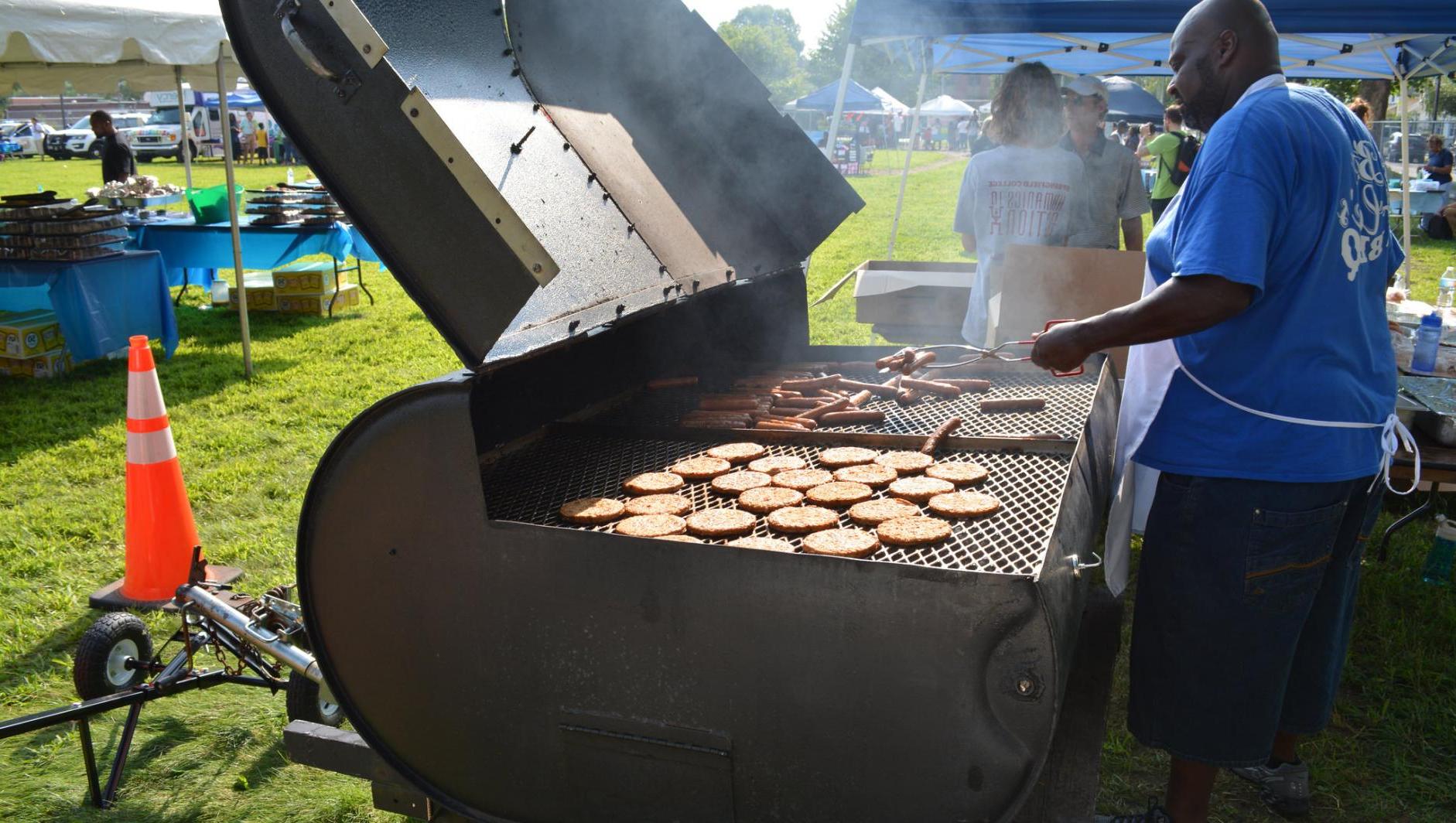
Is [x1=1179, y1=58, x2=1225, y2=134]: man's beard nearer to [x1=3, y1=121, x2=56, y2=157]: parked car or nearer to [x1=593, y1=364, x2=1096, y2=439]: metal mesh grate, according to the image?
[x1=593, y1=364, x2=1096, y2=439]: metal mesh grate

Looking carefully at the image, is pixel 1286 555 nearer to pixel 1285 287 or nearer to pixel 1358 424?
pixel 1358 424

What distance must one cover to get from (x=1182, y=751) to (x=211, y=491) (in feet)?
18.0

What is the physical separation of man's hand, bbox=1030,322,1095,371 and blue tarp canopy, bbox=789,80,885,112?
35.4 m

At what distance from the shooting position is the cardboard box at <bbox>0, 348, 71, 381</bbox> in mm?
8367

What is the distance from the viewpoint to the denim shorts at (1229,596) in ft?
7.97

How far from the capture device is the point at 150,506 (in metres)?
4.40

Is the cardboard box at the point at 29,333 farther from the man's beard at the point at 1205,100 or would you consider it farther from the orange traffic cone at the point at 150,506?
the man's beard at the point at 1205,100

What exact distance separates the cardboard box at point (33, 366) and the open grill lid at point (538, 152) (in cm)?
708

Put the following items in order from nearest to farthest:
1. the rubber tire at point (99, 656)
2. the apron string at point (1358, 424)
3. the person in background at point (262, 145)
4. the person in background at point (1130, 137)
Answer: the apron string at point (1358, 424), the rubber tire at point (99, 656), the person in background at point (1130, 137), the person in background at point (262, 145)

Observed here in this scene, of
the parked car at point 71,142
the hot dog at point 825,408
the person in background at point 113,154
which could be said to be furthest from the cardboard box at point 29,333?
the parked car at point 71,142

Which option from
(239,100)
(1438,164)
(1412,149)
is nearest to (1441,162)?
(1438,164)

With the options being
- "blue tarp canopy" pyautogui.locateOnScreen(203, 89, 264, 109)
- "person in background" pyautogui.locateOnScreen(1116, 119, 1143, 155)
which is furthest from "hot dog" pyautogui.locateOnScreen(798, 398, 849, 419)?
"blue tarp canopy" pyautogui.locateOnScreen(203, 89, 264, 109)

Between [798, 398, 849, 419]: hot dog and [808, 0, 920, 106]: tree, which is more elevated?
[808, 0, 920, 106]: tree

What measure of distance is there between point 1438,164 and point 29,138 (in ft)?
146
